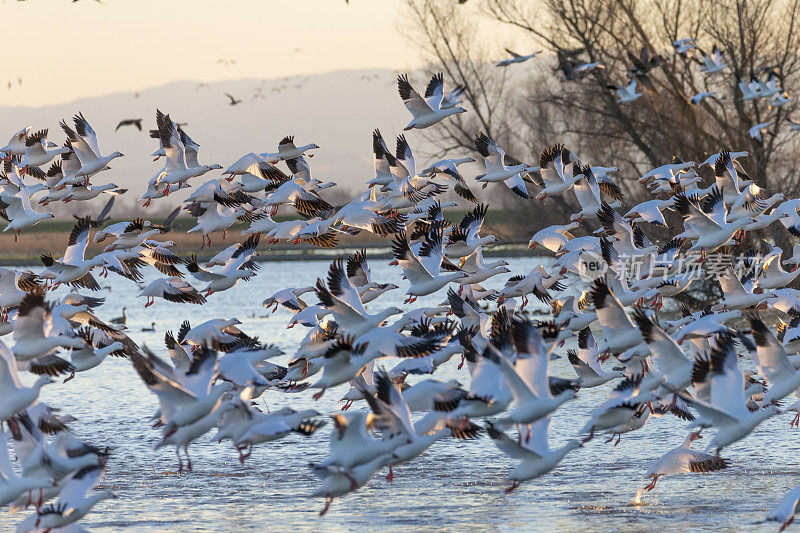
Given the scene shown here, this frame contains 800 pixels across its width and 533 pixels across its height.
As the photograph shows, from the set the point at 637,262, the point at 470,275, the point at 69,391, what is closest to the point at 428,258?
the point at 470,275

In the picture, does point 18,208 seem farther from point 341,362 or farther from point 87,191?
point 341,362

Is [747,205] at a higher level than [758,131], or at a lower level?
lower

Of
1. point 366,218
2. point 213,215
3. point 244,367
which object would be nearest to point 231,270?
point 213,215

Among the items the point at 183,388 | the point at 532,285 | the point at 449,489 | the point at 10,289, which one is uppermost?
the point at 10,289

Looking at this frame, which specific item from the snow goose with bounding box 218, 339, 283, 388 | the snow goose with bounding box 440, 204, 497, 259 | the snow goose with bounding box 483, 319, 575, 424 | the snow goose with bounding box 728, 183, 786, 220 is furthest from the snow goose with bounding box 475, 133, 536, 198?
the snow goose with bounding box 483, 319, 575, 424

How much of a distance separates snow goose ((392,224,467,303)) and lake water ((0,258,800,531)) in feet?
6.03

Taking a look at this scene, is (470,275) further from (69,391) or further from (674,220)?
(674,220)

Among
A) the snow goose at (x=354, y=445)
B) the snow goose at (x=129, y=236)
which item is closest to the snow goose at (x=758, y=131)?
the snow goose at (x=129, y=236)

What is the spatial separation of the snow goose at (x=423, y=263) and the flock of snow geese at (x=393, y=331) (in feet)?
0.07

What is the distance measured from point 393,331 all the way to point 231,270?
11.2 feet

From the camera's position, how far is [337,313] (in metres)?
9.02

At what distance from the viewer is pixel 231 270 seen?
38.4 ft

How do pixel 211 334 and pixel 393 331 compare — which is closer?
pixel 393 331

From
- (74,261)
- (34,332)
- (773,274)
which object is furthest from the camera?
(773,274)
